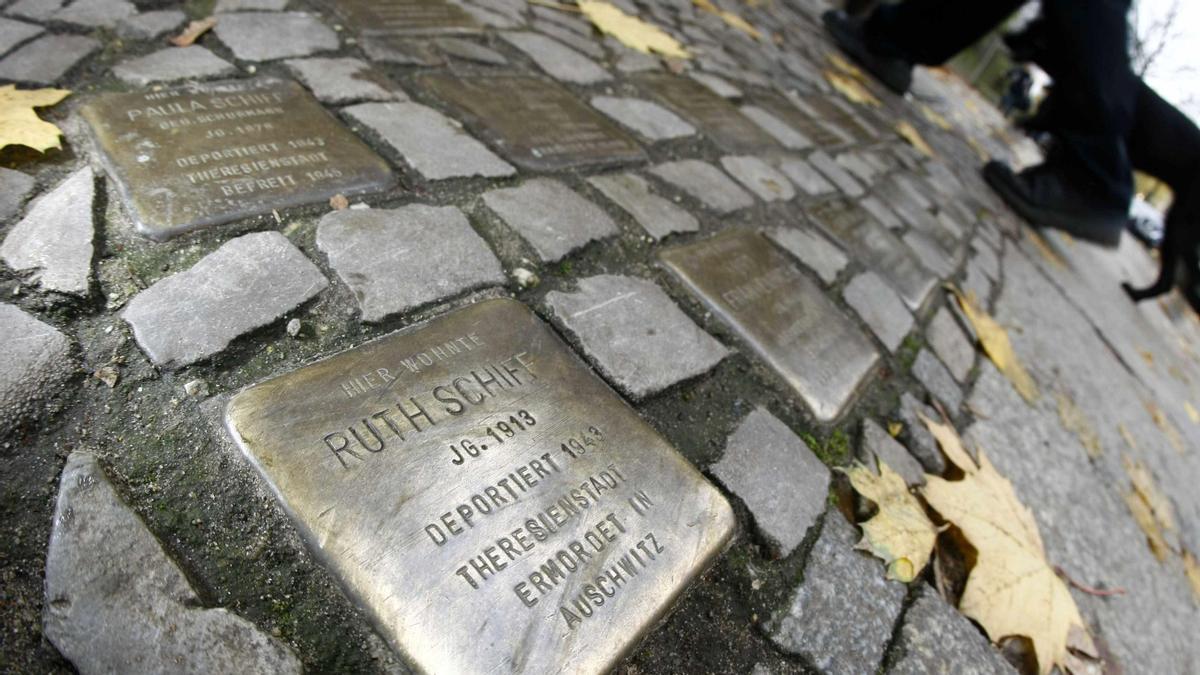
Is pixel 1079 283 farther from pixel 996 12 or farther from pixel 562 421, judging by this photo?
pixel 562 421

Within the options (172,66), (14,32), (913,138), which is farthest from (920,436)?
(913,138)

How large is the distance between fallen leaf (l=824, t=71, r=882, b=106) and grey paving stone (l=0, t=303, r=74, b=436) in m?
4.05

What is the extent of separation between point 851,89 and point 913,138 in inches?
20.3

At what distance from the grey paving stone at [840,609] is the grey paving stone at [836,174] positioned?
174cm

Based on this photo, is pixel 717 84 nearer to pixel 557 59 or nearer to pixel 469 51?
pixel 557 59

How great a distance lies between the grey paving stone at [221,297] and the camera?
3.14 feet

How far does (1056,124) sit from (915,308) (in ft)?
9.71

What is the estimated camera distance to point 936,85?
673 centimetres

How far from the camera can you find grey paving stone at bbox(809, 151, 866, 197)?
2549 mm

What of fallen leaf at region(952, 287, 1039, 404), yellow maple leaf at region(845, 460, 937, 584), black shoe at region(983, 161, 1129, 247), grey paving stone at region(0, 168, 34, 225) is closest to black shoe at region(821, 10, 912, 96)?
black shoe at region(983, 161, 1129, 247)

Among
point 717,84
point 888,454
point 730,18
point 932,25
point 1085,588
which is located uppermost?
point 932,25

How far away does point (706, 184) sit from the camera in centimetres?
196

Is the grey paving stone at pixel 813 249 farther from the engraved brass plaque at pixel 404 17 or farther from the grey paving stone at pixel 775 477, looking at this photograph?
the engraved brass plaque at pixel 404 17

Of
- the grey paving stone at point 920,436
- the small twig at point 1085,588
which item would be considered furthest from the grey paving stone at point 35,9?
the small twig at point 1085,588
